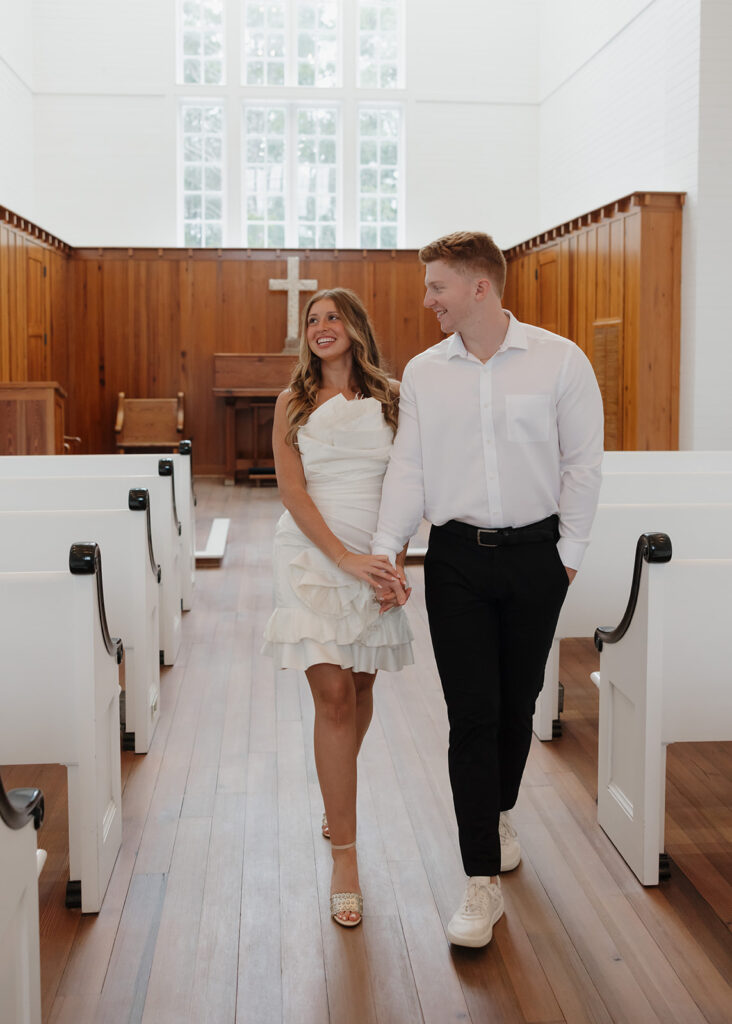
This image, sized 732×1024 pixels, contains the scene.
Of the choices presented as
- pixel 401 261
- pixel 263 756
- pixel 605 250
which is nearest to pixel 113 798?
pixel 263 756

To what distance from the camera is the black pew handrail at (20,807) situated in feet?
5.50

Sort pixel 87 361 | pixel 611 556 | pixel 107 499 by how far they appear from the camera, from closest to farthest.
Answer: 1. pixel 611 556
2. pixel 107 499
3. pixel 87 361

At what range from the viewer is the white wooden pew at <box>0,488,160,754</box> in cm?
367

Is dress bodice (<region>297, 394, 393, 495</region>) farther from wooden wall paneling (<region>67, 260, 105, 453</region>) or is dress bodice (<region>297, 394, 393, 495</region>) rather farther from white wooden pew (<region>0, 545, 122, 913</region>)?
wooden wall paneling (<region>67, 260, 105, 453</region>)

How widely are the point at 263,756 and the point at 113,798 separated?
90 centimetres

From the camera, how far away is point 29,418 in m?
8.25

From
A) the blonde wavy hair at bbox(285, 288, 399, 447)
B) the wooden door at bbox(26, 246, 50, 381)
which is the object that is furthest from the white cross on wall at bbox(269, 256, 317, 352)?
the blonde wavy hair at bbox(285, 288, 399, 447)

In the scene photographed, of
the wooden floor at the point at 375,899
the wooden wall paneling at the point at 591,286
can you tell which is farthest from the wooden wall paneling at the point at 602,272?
the wooden floor at the point at 375,899

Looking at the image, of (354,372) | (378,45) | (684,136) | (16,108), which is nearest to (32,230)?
(16,108)

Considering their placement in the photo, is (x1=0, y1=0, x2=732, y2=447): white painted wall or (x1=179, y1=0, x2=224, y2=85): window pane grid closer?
(x1=0, y1=0, x2=732, y2=447): white painted wall

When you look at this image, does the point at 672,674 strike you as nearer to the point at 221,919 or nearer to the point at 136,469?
the point at 221,919

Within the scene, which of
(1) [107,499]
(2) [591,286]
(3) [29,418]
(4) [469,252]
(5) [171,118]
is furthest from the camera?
(5) [171,118]

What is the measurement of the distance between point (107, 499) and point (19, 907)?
2.86m

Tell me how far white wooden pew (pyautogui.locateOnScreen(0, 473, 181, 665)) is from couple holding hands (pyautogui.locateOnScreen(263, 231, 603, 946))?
205 cm
